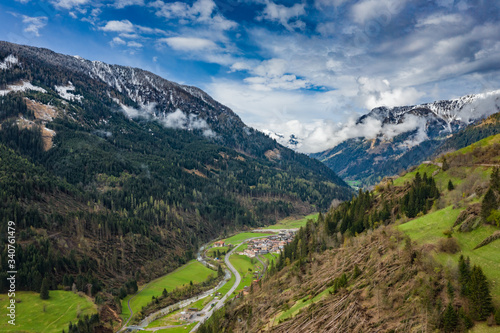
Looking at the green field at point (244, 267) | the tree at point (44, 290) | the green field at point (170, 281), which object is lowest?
the green field at point (244, 267)

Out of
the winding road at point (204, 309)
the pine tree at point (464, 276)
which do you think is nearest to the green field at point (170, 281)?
the winding road at point (204, 309)

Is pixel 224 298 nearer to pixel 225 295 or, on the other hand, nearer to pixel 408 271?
pixel 225 295

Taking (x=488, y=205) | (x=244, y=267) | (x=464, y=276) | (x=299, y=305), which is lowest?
(x=244, y=267)

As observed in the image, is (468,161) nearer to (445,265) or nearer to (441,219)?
(441,219)

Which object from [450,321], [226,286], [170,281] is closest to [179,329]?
[226,286]

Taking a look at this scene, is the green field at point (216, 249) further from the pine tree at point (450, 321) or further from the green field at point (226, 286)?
the pine tree at point (450, 321)

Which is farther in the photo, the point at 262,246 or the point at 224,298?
the point at 262,246

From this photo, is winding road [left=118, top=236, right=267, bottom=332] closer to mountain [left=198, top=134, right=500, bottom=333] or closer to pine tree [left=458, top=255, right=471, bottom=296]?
mountain [left=198, top=134, right=500, bottom=333]
